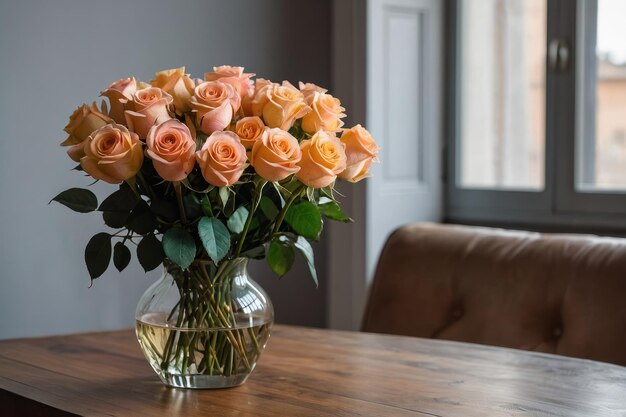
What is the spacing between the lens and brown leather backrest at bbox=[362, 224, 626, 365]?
6.14 ft

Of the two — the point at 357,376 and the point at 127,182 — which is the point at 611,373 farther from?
the point at 127,182

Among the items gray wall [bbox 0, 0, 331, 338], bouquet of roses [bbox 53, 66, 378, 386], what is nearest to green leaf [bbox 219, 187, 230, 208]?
bouquet of roses [bbox 53, 66, 378, 386]

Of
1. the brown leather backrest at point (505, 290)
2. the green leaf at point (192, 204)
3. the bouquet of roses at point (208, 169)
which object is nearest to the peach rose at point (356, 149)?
the bouquet of roses at point (208, 169)

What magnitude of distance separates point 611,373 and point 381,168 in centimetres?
137

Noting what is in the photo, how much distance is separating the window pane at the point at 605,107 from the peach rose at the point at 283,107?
1.50 metres

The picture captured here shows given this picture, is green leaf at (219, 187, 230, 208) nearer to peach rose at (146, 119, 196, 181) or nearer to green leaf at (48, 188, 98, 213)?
peach rose at (146, 119, 196, 181)

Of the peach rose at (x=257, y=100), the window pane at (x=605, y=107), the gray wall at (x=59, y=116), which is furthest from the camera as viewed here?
the window pane at (x=605, y=107)

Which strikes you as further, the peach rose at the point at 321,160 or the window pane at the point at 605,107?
the window pane at the point at 605,107

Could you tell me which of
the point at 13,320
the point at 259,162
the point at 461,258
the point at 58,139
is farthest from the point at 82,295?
the point at 259,162

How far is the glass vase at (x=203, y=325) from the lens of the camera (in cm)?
131

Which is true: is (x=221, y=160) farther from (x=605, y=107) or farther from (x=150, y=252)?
(x=605, y=107)

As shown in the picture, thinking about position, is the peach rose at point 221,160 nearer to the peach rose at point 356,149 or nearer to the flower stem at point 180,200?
the flower stem at point 180,200

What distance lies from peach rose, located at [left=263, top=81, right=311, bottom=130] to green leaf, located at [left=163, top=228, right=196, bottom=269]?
19 cm

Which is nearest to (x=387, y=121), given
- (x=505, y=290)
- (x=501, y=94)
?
(x=501, y=94)
